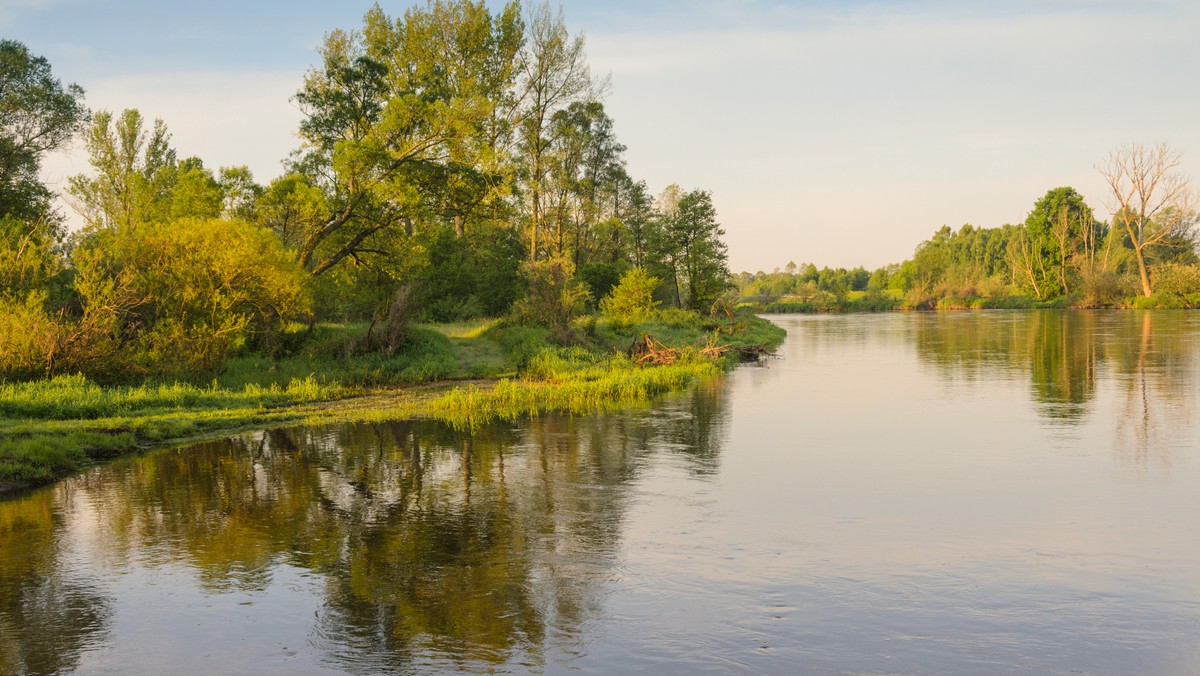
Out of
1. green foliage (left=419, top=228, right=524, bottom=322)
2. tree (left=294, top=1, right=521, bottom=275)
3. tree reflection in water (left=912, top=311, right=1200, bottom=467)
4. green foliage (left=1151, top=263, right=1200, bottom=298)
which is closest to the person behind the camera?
tree reflection in water (left=912, top=311, right=1200, bottom=467)

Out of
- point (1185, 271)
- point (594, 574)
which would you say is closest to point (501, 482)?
point (594, 574)

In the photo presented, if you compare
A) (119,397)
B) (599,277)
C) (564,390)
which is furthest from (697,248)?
(119,397)

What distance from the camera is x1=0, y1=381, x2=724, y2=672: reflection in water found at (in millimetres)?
7914

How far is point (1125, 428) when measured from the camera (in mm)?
18984

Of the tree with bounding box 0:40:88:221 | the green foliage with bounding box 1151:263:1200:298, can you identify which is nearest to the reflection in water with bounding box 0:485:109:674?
the tree with bounding box 0:40:88:221

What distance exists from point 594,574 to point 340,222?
25.5 m

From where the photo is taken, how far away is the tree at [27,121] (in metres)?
36.8

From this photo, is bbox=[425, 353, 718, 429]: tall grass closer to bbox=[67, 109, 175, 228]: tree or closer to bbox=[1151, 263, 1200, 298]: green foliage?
bbox=[67, 109, 175, 228]: tree

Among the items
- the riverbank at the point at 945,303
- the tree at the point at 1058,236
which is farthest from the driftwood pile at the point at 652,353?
the tree at the point at 1058,236

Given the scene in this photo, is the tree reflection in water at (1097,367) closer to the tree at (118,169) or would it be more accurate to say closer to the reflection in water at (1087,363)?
→ the reflection in water at (1087,363)

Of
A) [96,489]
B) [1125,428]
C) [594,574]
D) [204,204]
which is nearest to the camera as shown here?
[594,574]

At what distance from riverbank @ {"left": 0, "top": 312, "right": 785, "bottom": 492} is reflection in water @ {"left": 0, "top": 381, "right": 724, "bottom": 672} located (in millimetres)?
1309

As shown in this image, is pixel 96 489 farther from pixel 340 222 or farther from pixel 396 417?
pixel 340 222

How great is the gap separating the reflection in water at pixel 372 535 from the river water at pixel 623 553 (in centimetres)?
5
